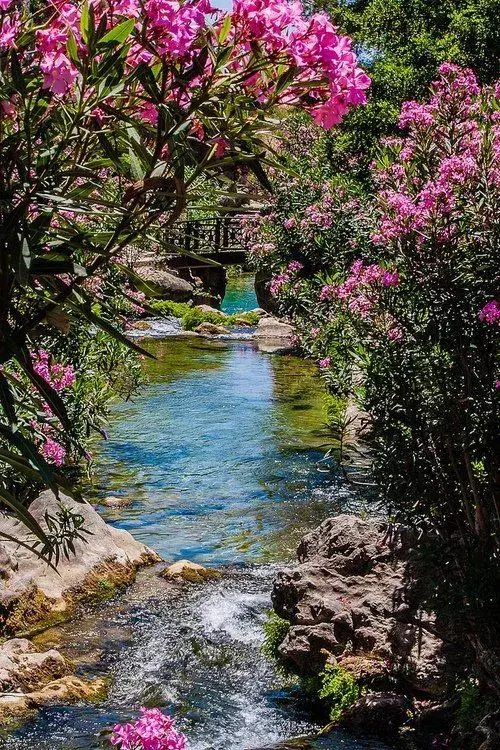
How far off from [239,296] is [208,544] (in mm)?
28440

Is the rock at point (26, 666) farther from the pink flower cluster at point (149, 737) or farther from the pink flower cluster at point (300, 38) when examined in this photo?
the pink flower cluster at point (300, 38)

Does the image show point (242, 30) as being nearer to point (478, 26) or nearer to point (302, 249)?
point (302, 249)

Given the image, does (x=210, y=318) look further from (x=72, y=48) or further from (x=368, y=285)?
(x=72, y=48)

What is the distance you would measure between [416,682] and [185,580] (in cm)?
289

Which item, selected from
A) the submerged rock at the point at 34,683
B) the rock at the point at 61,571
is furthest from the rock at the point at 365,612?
the rock at the point at 61,571

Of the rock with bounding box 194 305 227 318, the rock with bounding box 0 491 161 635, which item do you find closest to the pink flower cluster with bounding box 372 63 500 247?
the rock with bounding box 0 491 161 635

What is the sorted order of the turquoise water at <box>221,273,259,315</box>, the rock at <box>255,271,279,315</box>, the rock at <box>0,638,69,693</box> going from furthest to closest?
the turquoise water at <box>221,273,259,315</box> < the rock at <box>255,271,279,315</box> < the rock at <box>0,638,69,693</box>

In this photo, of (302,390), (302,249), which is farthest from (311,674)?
(302,390)

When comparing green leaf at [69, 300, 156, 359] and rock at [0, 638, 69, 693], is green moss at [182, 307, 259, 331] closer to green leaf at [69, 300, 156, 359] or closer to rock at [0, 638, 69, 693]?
rock at [0, 638, 69, 693]

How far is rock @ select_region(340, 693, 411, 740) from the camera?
6.14 meters

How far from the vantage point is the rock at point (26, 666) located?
636 centimetres

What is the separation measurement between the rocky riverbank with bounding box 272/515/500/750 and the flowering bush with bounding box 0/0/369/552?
4606 millimetres

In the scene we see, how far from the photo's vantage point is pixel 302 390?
17.9 m

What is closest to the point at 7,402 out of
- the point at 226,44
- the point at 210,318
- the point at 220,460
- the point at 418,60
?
the point at 226,44
